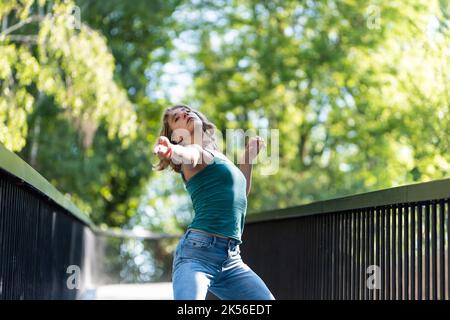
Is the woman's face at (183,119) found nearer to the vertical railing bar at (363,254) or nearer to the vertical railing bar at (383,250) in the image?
the vertical railing bar at (383,250)

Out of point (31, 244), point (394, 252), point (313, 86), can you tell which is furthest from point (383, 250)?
point (313, 86)

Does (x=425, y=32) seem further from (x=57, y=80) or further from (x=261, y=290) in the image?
(x=261, y=290)

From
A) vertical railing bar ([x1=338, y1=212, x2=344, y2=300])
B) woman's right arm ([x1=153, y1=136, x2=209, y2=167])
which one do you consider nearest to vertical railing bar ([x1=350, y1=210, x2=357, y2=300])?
vertical railing bar ([x1=338, y1=212, x2=344, y2=300])

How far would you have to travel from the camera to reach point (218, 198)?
4.08 metres

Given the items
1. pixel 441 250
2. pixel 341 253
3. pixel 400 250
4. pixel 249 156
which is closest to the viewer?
pixel 441 250

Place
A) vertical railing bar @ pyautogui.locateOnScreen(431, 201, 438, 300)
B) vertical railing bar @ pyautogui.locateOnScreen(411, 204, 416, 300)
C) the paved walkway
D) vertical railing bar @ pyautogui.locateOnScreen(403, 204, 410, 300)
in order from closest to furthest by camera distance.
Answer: vertical railing bar @ pyautogui.locateOnScreen(431, 201, 438, 300), vertical railing bar @ pyautogui.locateOnScreen(411, 204, 416, 300), vertical railing bar @ pyautogui.locateOnScreen(403, 204, 410, 300), the paved walkway

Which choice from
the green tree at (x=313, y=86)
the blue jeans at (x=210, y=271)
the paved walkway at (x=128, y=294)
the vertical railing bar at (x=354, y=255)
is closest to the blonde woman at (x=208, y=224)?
the blue jeans at (x=210, y=271)

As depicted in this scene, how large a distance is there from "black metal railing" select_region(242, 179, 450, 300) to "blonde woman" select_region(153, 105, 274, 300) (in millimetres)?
890

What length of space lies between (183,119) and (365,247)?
179 cm

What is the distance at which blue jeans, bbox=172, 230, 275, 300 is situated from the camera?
3891 mm

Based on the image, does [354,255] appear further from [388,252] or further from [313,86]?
[313,86]

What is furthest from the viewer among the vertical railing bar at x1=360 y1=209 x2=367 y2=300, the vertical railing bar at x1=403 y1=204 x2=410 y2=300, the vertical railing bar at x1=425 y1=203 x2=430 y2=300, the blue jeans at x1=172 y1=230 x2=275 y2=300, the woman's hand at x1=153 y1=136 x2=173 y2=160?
the vertical railing bar at x1=360 y1=209 x2=367 y2=300

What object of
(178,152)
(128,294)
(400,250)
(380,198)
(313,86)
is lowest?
(400,250)

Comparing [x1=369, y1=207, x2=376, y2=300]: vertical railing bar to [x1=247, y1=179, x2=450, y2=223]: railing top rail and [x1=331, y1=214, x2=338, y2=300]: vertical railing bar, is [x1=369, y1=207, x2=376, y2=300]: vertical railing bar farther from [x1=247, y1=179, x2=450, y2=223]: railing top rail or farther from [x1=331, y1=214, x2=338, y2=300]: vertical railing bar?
[x1=331, y1=214, x2=338, y2=300]: vertical railing bar
